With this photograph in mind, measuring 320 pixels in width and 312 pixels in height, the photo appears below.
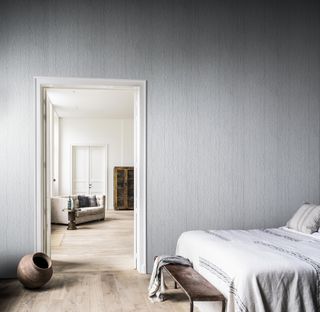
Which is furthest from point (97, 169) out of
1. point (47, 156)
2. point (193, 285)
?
point (193, 285)

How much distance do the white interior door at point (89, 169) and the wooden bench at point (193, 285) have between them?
30.7ft

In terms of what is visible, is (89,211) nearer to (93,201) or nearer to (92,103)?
(93,201)

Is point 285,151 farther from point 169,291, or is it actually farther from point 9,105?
point 9,105

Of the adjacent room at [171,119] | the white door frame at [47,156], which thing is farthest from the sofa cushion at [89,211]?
the white door frame at [47,156]

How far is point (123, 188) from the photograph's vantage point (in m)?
12.9

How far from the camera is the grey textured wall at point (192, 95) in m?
4.98

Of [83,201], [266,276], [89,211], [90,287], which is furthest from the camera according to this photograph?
[83,201]

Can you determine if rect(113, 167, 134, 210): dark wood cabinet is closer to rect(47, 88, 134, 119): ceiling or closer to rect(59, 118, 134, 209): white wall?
rect(59, 118, 134, 209): white wall

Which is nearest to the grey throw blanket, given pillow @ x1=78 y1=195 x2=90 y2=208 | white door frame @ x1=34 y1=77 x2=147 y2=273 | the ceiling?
white door frame @ x1=34 y1=77 x2=147 y2=273

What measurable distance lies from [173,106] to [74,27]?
1.43 metres

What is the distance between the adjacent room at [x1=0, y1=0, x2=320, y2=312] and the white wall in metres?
7.18

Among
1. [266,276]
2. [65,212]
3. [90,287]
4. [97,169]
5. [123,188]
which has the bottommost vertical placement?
[90,287]

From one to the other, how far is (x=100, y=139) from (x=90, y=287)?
877 cm

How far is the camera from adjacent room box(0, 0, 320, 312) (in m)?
4.96
